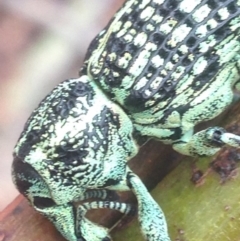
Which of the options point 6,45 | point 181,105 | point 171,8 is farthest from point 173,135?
point 6,45

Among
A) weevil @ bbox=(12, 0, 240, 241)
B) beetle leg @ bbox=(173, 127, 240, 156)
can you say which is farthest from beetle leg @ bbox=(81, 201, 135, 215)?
beetle leg @ bbox=(173, 127, 240, 156)

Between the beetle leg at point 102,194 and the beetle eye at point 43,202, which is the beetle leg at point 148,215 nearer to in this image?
the beetle leg at point 102,194

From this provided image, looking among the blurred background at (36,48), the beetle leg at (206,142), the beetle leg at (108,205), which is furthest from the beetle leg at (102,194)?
the blurred background at (36,48)

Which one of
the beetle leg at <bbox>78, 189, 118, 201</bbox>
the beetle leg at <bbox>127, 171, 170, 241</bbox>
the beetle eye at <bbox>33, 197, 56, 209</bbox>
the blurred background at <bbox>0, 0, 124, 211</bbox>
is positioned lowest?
the beetle leg at <bbox>127, 171, 170, 241</bbox>

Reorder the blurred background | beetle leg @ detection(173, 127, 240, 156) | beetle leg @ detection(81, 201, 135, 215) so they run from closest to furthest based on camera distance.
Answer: beetle leg @ detection(173, 127, 240, 156)
beetle leg @ detection(81, 201, 135, 215)
the blurred background

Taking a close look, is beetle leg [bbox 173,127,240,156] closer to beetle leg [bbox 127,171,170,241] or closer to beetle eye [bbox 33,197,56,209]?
beetle leg [bbox 127,171,170,241]

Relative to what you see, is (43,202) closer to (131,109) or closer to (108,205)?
(108,205)

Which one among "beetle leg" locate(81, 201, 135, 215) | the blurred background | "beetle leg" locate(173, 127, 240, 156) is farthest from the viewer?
the blurred background

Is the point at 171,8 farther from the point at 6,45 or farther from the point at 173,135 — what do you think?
the point at 6,45
